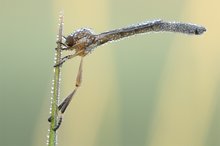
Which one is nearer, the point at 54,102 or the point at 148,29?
the point at 54,102

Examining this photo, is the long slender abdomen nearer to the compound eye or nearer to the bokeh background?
the compound eye

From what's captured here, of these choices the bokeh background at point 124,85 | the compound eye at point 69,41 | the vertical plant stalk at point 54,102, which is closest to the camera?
the vertical plant stalk at point 54,102

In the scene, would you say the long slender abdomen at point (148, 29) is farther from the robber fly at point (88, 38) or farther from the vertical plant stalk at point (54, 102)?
the vertical plant stalk at point (54, 102)

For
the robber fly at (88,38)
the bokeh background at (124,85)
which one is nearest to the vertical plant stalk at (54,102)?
the robber fly at (88,38)

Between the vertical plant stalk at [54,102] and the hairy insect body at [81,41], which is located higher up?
the hairy insect body at [81,41]

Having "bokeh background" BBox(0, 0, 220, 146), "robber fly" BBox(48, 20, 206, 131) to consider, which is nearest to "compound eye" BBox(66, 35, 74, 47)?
"robber fly" BBox(48, 20, 206, 131)

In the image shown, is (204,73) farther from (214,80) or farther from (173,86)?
(173,86)

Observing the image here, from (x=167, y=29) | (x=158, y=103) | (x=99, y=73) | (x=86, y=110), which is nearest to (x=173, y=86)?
(x=158, y=103)

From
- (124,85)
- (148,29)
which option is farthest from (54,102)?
(124,85)

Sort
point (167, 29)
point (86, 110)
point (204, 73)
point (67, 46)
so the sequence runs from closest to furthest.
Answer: point (67, 46), point (167, 29), point (86, 110), point (204, 73)

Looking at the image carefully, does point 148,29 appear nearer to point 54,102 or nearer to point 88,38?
point 88,38

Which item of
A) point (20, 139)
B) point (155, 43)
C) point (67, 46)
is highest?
point (155, 43)
